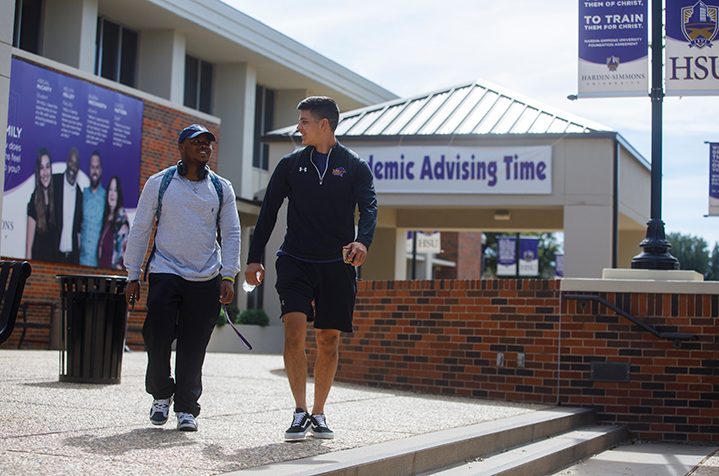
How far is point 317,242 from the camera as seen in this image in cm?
643

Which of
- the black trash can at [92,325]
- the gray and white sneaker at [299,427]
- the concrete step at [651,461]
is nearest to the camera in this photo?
the gray and white sneaker at [299,427]

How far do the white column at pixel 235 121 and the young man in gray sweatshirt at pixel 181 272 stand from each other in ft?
74.2

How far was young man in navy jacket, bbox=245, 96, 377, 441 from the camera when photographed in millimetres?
6359

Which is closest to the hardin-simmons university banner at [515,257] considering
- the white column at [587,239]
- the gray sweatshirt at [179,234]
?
the white column at [587,239]

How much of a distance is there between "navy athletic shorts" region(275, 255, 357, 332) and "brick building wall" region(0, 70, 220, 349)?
11.5 meters

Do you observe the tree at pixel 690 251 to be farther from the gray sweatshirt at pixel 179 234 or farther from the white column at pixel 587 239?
the gray sweatshirt at pixel 179 234

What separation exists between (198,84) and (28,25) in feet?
21.2

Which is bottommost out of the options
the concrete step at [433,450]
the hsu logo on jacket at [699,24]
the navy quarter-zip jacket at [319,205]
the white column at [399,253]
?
the concrete step at [433,450]

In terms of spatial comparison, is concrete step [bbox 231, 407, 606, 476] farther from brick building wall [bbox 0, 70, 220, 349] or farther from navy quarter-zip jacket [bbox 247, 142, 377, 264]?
brick building wall [bbox 0, 70, 220, 349]

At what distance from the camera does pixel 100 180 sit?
68.7ft

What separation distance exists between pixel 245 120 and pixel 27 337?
38.0 ft

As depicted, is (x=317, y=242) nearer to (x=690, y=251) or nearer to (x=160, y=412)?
(x=160, y=412)

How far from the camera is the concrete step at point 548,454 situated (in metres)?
6.56

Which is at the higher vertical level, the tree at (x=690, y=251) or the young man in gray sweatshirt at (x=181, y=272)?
the tree at (x=690, y=251)
